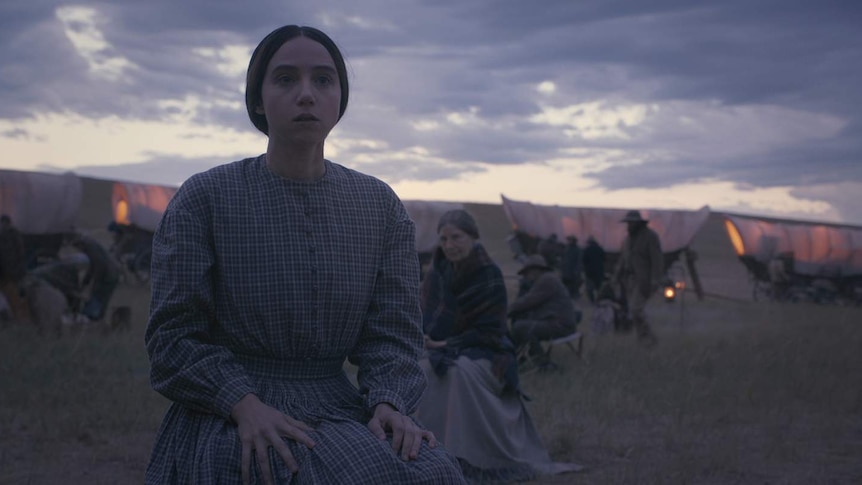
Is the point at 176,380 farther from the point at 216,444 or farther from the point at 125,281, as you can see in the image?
the point at 125,281

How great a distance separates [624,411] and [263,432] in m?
5.35

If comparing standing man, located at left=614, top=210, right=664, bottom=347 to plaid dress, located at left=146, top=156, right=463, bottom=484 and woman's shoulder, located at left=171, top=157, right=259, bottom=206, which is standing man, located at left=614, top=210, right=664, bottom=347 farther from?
woman's shoulder, located at left=171, top=157, right=259, bottom=206

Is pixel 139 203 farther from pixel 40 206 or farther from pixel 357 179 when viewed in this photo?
pixel 357 179

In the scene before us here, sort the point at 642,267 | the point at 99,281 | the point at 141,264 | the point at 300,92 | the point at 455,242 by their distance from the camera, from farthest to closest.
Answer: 1. the point at 141,264
2. the point at 642,267
3. the point at 99,281
4. the point at 455,242
5. the point at 300,92

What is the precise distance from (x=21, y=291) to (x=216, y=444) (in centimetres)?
919

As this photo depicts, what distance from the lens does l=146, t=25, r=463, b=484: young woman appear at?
1746 mm

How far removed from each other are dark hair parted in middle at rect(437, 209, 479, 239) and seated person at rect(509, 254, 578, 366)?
11.4 ft

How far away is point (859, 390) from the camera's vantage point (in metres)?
7.61

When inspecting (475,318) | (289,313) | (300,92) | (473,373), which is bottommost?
(473,373)

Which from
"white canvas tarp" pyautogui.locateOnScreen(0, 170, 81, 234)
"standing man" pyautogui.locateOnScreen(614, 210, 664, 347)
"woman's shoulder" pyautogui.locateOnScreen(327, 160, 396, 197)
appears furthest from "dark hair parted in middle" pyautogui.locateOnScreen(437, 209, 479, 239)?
Answer: "white canvas tarp" pyautogui.locateOnScreen(0, 170, 81, 234)

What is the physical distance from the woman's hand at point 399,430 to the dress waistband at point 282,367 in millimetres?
149

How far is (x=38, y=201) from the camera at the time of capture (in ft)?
61.2

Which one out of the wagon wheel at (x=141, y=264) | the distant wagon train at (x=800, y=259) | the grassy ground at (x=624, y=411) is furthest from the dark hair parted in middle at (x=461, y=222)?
the distant wagon train at (x=800, y=259)

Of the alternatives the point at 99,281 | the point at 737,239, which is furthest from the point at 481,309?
the point at 737,239
